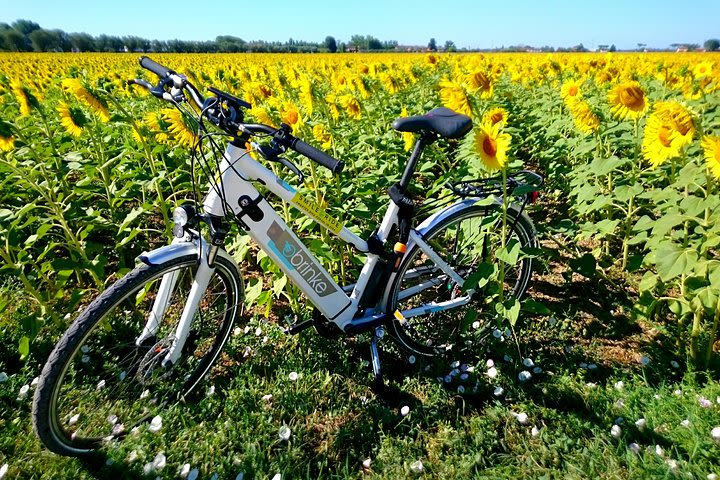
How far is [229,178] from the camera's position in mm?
1768

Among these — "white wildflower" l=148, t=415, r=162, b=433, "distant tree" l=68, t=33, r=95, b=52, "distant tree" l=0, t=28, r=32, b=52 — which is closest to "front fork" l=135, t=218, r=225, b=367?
"white wildflower" l=148, t=415, r=162, b=433

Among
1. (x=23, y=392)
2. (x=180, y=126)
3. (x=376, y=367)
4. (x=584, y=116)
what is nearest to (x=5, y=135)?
(x=180, y=126)

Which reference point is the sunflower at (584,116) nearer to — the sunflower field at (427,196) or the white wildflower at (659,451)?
the sunflower field at (427,196)

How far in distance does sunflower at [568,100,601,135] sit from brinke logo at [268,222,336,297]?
1.74m

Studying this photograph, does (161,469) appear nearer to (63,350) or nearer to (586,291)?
(63,350)

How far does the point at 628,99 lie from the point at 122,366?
3.12 meters

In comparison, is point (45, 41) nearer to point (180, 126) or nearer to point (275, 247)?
point (180, 126)

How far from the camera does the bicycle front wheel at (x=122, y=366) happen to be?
1725 millimetres

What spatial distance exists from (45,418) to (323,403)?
3.92 ft

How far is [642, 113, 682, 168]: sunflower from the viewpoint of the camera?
1895 millimetres

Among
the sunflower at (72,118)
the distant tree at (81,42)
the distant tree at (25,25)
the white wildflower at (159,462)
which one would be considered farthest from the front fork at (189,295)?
the distant tree at (25,25)

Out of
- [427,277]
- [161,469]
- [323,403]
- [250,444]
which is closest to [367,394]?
[323,403]

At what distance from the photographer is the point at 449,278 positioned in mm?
2637

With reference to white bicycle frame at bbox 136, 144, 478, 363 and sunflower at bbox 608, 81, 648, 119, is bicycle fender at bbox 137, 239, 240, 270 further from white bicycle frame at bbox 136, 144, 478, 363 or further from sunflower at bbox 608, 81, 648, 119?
sunflower at bbox 608, 81, 648, 119
